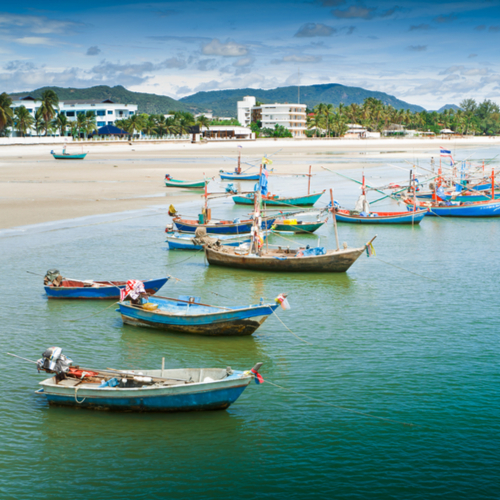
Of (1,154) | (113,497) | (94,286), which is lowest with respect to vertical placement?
(113,497)

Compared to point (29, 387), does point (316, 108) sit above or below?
above

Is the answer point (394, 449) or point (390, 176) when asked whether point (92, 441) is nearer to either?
point (394, 449)

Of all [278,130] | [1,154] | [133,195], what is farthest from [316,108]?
[133,195]

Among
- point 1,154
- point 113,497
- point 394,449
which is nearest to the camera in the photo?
point 113,497

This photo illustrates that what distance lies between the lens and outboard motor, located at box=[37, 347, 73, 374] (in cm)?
1455

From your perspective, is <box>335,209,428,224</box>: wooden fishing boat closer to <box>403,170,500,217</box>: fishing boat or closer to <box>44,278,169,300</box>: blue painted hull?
<box>403,170,500,217</box>: fishing boat

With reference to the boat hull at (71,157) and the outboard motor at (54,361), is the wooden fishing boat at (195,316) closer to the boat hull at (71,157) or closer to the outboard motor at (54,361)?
the outboard motor at (54,361)

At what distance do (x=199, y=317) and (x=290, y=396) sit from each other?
194 inches

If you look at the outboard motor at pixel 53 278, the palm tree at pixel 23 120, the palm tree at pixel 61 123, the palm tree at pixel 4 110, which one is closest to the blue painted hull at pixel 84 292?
the outboard motor at pixel 53 278

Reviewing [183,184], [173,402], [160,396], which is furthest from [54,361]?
[183,184]

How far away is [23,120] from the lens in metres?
125

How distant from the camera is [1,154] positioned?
339 feet

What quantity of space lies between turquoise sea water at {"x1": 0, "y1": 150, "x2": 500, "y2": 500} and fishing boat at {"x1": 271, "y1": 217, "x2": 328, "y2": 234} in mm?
10164

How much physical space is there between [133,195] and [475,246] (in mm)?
32902
